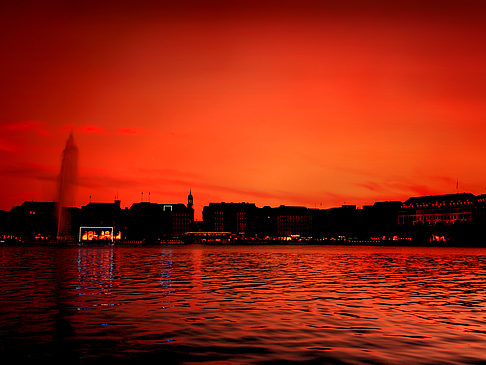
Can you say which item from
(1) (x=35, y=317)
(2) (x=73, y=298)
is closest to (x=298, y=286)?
(2) (x=73, y=298)

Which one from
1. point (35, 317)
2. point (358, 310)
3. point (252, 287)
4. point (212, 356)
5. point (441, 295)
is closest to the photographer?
point (212, 356)

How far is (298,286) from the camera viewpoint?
47.2 m

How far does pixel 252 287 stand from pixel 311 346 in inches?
965

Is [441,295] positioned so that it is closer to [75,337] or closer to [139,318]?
[139,318]

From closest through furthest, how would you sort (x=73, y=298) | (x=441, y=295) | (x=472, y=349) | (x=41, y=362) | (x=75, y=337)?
(x=41, y=362) → (x=472, y=349) → (x=75, y=337) → (x=73, y=298) → (x=441, y=295)

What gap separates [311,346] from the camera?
21734 millimetres

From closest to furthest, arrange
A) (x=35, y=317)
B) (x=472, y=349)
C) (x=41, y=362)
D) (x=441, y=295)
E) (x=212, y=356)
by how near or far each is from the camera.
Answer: (x=41, y=362), (x=212, y=356), (x=472, y=349), (x=35, y=317), (x=441, y=295)

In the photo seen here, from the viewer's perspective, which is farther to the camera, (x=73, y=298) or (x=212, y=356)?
(x=73, y=298)

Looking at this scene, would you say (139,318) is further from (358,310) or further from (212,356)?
(358,310)

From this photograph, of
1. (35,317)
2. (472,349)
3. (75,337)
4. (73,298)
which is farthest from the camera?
(73,298)

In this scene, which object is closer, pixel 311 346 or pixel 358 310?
pixel 311 346

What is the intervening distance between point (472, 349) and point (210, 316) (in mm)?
12852

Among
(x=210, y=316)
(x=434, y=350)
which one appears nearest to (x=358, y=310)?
(x=210, y=316)

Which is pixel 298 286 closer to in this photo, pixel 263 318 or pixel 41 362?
Result: pixel 263 318
